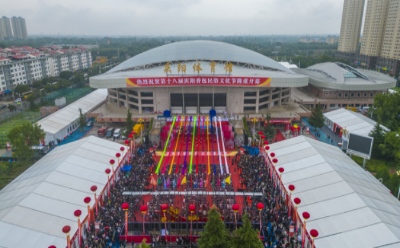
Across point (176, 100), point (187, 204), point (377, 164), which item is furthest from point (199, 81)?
point (377, 164)

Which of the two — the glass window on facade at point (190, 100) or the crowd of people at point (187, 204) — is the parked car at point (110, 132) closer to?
the glass window on facade at point (190, 100)

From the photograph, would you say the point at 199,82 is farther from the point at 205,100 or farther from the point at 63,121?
the point at 63,121

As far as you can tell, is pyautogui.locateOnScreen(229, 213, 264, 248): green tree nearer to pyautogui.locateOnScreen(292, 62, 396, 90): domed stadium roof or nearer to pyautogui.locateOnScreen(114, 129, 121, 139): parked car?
pyautogui.locateOnScreen(114, 129, 121, 139): parked car

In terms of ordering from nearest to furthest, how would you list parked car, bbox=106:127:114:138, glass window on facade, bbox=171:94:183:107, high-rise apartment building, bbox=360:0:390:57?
parked car, bbox=106:127:114:138 → glass window on facade, bbox=171:94:183:107 → high-rise apartment building, bbox=360:0:390:57

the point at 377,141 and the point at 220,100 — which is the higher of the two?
the point at 220,100

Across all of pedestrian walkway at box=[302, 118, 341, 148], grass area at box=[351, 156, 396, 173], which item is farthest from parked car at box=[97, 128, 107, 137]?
grass area at box=[351, 156, 396, 173]

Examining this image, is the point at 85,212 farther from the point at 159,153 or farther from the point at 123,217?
the point at 159,153
